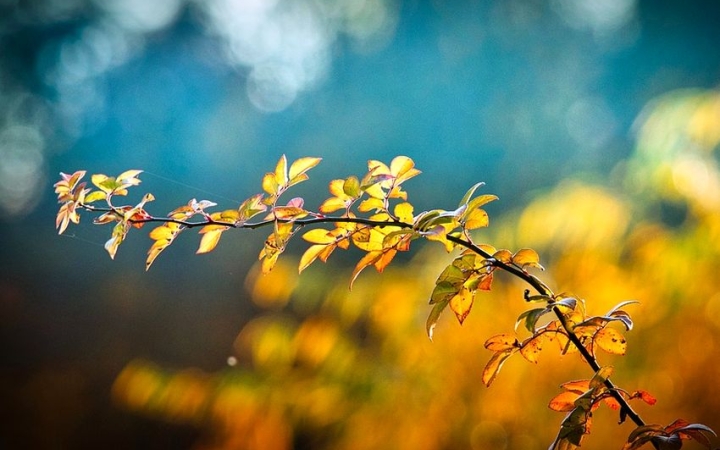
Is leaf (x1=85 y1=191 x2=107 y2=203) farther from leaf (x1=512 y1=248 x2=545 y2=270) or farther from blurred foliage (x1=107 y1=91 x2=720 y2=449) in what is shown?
blurred foliage (x1=107 y1=91 x2=720 y2=449)

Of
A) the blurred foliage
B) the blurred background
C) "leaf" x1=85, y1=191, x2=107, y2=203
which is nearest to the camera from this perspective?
"leaf" x1=85, y1=191, x2=107, y2=203

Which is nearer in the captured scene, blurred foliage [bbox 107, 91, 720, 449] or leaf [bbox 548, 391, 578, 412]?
leaf [bbox 548, 391, 578, 412]

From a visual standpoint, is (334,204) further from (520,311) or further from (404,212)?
(520,311)

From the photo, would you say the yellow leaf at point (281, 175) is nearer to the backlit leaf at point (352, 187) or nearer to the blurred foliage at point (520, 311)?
the backlit leaf at point (352, 187)

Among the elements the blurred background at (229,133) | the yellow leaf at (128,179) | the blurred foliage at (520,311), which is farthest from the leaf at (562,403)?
the blurred background at (229,133)

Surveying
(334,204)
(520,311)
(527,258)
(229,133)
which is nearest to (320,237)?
(334,204)

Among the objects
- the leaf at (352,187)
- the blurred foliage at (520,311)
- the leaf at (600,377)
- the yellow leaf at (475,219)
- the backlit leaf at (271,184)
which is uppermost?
the blurred foliage at (520,311)

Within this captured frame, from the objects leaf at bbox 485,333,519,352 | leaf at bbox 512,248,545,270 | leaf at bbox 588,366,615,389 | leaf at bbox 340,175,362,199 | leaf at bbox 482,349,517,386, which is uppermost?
leaf at bbox 340,175,362,199

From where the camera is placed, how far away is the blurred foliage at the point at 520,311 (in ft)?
2.88

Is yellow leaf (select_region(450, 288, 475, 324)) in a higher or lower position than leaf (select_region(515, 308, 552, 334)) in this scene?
higher

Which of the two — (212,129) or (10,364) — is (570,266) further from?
(10,364)

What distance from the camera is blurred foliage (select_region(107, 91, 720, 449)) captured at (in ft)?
2.88

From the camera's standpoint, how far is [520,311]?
44.2 inches

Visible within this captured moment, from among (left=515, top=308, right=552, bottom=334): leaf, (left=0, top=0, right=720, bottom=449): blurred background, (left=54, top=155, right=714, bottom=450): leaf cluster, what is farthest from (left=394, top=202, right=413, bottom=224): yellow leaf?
(left=0, top=0, right=720, bottom=449): blurred background
